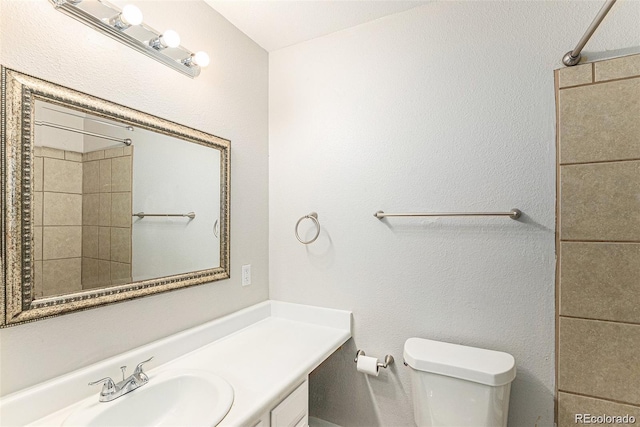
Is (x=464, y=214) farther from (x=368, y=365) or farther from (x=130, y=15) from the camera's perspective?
(x=130, y=15)

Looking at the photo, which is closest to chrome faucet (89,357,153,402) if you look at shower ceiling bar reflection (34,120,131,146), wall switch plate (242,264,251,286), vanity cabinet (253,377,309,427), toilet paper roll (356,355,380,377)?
vanity cabinet (253,377,309,427)

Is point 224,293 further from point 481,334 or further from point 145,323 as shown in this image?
point 481,334

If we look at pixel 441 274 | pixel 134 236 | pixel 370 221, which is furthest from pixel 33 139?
pixel 441 274

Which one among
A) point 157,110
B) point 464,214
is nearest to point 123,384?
point 157,110

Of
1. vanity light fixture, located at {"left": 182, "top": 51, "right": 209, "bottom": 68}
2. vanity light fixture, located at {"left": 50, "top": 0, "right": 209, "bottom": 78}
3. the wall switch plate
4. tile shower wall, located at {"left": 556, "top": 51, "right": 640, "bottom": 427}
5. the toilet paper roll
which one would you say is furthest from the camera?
the wall switch plate

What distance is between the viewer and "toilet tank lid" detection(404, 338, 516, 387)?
1.18 m

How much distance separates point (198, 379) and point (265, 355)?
0.29 metres

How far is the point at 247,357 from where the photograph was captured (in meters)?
1.33

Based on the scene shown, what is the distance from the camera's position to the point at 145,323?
4.02 ft

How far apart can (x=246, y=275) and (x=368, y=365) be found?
0.80 metres

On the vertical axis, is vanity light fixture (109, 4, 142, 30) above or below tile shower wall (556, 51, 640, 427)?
above

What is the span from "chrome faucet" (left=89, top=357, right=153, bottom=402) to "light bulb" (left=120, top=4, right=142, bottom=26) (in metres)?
1.20

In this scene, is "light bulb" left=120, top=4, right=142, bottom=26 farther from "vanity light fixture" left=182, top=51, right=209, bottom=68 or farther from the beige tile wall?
the beige tile wall

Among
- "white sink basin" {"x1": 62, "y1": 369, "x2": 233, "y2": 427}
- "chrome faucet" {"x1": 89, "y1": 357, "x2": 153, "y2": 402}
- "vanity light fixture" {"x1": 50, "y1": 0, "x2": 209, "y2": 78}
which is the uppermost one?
"vanity light fixture" {"x1": 50, "y1": 0, "x2": 209, "y2": 78}
